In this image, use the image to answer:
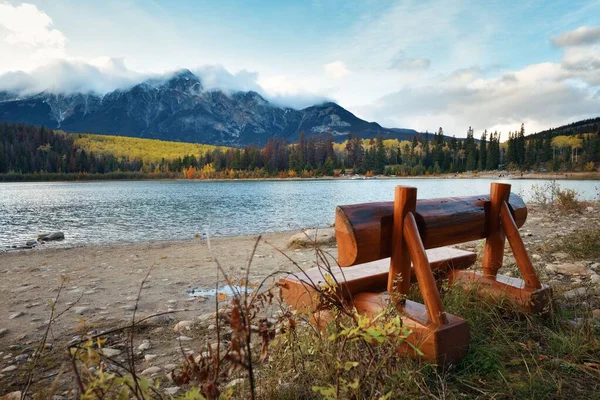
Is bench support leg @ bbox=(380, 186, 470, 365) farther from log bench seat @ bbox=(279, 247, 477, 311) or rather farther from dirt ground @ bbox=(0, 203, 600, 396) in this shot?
dirt ground @ bbox=(0, 203, 600, 396)

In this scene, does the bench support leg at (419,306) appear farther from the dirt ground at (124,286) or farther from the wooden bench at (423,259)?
the dirt ground at (124,286)

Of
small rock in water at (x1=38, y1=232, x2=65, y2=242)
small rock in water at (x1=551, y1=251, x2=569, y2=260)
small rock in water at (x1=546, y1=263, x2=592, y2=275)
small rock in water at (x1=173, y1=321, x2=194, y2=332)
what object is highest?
small rock in water at (x1=546, y1=263, x2=592, y2=275)

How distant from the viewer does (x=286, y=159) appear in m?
131

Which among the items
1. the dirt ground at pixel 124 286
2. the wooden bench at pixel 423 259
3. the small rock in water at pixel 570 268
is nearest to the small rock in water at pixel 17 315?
the dirt ground at pixel 124 286

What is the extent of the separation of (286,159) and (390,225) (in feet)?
423

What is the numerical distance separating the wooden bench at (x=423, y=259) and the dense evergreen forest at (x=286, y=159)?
396 feet

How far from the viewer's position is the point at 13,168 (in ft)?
372

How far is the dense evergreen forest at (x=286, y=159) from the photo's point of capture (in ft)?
379

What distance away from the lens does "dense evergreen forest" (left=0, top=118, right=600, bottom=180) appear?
115562 millimetres

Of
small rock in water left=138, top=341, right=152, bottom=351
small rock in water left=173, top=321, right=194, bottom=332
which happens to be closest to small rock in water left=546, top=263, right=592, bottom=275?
small rock in water left=173, top=321, right=194, bottom=332

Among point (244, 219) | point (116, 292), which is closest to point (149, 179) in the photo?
point (244, 219)

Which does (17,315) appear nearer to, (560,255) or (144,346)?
(144,346)

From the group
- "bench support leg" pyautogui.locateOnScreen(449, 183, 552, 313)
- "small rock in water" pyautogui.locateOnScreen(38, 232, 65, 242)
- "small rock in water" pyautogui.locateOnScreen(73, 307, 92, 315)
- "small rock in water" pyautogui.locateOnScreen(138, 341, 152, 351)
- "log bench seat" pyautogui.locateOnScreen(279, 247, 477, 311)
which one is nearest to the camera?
"log bench seat" pyautogui.locateOnScreen(279, 247, 477, 311)

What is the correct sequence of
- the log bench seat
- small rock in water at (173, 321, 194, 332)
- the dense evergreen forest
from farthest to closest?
the dense evergreen forest < small rock in water at (173, 321, 194, 332) < the log bench seat
